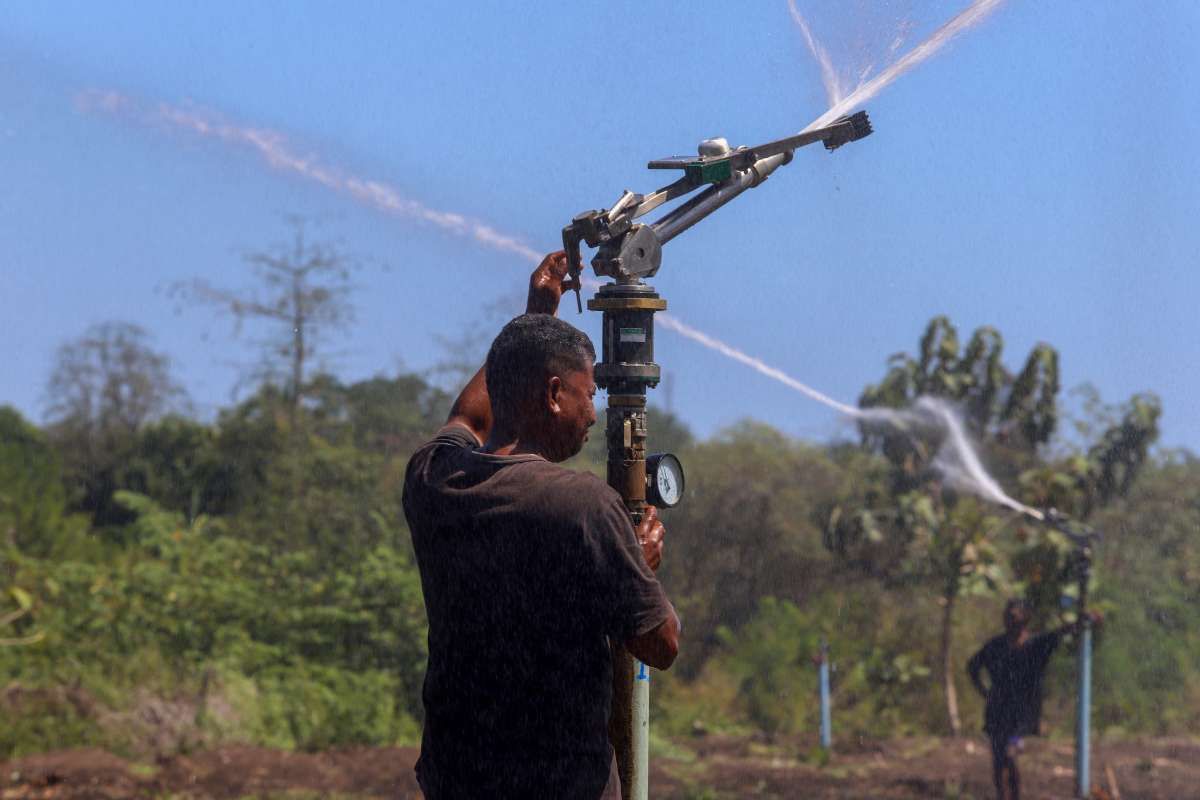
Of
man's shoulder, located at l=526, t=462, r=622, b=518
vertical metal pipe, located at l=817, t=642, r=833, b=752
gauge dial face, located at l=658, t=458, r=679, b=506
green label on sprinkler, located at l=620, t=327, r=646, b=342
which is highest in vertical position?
green label on sprinkler, located at l=620, t=327, r=646, b=342

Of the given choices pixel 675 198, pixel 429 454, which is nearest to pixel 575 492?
pixel 429 454

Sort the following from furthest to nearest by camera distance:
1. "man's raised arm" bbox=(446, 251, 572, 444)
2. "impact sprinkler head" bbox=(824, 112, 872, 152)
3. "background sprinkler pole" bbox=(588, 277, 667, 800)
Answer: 1. "impact sprinkler head" bbox=(824, 112, 872, 152)
2. "man's raised arm" bbox=(446, 251, 572, 444)
3. "background sprinkler pole" bbox=(588, 277, 667, 800)

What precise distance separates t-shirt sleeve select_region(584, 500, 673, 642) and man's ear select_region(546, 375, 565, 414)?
29 centimetres

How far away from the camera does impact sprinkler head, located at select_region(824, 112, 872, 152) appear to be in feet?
10.9

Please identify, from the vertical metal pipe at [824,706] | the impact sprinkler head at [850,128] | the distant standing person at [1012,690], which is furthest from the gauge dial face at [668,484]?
the vertical metal pipe at [824,706]

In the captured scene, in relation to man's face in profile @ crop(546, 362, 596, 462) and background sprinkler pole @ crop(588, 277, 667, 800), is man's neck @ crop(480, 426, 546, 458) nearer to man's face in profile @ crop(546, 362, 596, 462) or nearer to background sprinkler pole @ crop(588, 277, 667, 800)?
man's face in profile @ crop(546, 362, 596, 462)

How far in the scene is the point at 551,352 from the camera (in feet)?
8.75

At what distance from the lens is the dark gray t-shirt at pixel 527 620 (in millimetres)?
2463

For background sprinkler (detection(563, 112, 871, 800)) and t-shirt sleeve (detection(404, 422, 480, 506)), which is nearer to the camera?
t-shirt sleeve (detection(404, 422, 480, 506))

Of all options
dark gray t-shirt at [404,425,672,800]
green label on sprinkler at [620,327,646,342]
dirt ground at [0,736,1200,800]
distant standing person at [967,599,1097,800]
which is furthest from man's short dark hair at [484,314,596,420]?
distant standing person at [967,599,1097,800]

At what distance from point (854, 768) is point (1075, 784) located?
1484 millimetres

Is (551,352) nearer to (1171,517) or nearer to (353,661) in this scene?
(353,661)

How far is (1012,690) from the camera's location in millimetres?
8508

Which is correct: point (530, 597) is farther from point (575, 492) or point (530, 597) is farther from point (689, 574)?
point (689, 574)
